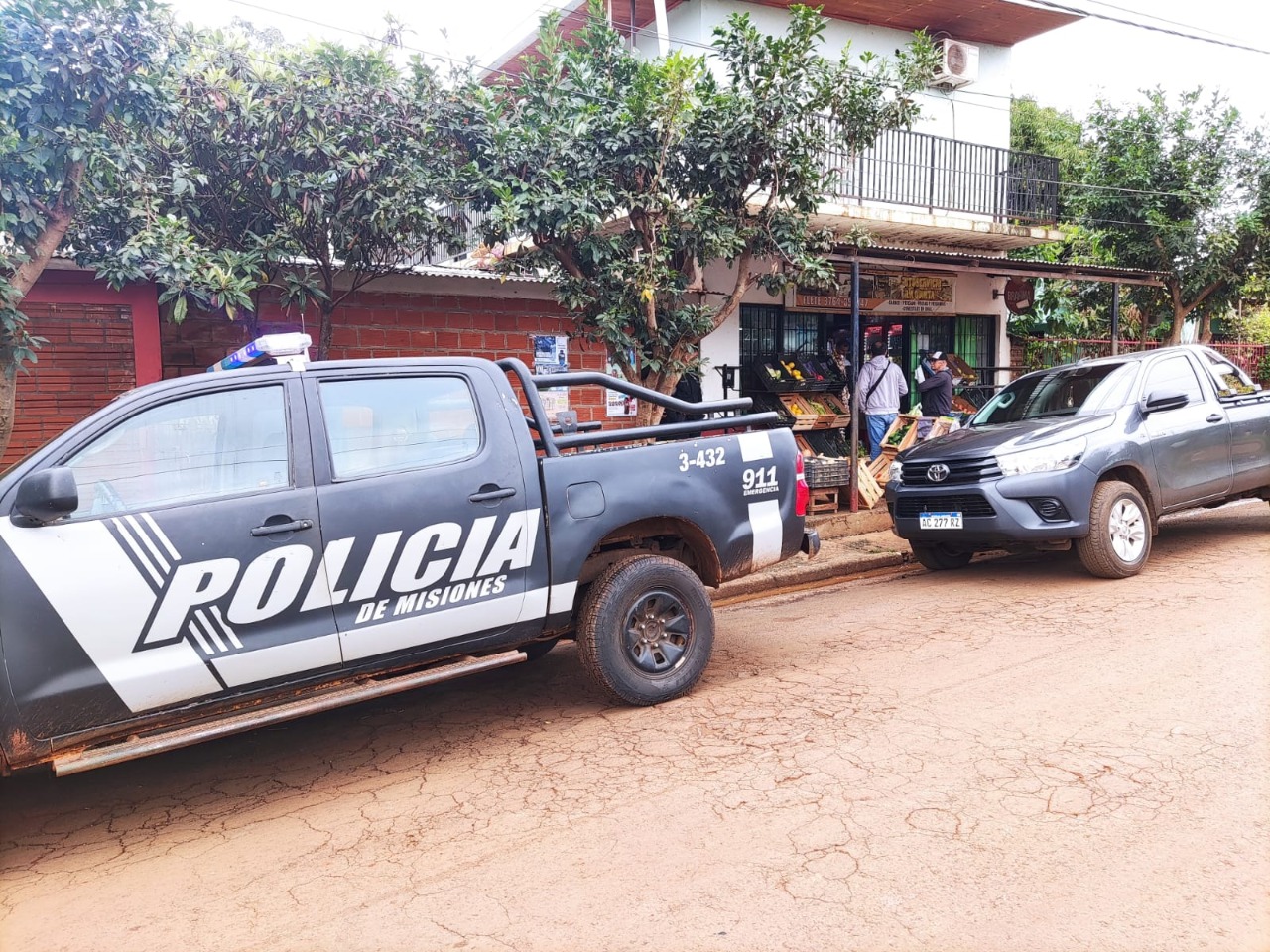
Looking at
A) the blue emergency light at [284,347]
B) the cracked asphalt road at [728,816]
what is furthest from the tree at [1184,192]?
the blue emergency light at [284,347]

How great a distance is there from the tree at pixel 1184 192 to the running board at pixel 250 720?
44.5 ft

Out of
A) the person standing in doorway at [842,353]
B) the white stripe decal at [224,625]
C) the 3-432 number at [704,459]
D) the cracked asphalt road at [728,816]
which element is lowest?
the cracked asphalt road at [728,816]

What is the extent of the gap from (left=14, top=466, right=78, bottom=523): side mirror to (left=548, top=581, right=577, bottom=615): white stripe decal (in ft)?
6.77

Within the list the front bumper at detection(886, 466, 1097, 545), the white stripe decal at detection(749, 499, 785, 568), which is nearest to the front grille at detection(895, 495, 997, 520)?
the front bumper at detection(886, 466, 1097, 545)

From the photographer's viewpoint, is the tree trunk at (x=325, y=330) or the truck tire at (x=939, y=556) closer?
the truck tire at (x=939, y=556)

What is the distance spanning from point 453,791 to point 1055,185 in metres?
14.1

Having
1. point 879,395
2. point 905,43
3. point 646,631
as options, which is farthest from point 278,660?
point 905,43

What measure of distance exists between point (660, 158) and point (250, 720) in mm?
5921

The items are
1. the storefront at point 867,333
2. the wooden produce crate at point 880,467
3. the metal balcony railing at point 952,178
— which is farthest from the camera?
the metal balcony railing at point 952,178

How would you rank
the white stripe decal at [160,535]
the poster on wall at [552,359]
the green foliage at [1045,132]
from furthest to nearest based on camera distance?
1. the green foliage at [1045,132]
2. the poster on wall at [552,359]
3. the white stripe decal at [160,535]

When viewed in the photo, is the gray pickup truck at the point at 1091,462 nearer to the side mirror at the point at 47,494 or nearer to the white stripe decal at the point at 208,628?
the white stripe decal at the point at 208,628

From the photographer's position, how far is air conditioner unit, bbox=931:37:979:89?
48.1 feet

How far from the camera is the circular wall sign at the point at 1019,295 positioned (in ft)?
48.0

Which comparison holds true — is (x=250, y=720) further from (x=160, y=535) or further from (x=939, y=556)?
(x=939, y=556)
